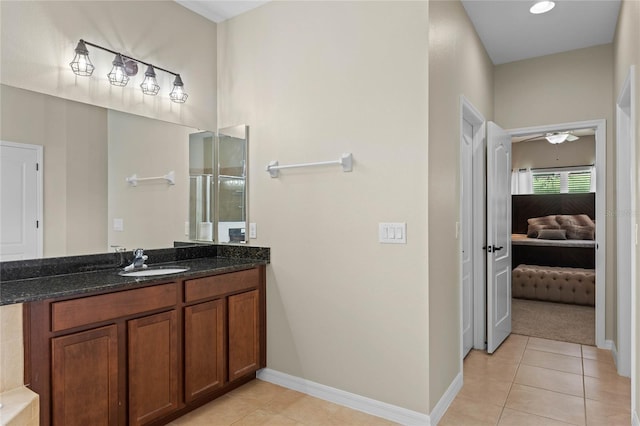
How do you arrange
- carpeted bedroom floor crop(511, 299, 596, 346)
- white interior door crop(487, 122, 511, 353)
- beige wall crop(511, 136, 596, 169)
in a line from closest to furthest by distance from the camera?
white interior door crop(487, 122, 511, 353)
carpeted bedroom floor crop(511, 299, 596, 346)
beige wall crop(511, 136, 596, 169)

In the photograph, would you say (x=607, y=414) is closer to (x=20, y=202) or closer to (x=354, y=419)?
(x=354, y=419)

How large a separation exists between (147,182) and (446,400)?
8.21ft

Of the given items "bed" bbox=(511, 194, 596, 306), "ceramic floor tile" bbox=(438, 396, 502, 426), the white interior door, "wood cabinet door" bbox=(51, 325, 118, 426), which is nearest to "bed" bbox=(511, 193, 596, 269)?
"bed" bbox=(511, 194, 596, 306)

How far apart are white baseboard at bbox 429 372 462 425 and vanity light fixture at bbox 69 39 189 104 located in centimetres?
277

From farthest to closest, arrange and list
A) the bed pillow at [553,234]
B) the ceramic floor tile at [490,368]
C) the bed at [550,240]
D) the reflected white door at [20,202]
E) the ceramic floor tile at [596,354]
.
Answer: the bed pillow at [553,234]
the bed at [550,240]
the ceramic floor tile at [596,354]
the ceramic floor tile at [490,368]
the reflected white door at [20,202]

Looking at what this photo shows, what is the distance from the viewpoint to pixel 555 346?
367cm

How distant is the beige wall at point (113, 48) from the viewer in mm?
2127

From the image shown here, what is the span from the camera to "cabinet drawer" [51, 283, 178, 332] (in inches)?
69.9

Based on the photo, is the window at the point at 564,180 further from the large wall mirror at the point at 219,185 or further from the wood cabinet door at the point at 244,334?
the wood cabinet door at the point at 244,334

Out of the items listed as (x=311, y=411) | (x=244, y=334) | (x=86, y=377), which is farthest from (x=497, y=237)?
(x=86, y=377)

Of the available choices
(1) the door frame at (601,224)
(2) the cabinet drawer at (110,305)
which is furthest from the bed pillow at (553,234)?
(2) the cabinet drawer at (110,305)

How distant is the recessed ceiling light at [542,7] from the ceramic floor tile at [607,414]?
9.32ft

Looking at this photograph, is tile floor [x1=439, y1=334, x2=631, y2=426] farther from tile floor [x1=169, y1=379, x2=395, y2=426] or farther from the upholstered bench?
the upholstered bench

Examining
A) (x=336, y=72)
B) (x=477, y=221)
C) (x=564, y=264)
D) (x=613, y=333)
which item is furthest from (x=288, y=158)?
(x=564, y=264)
